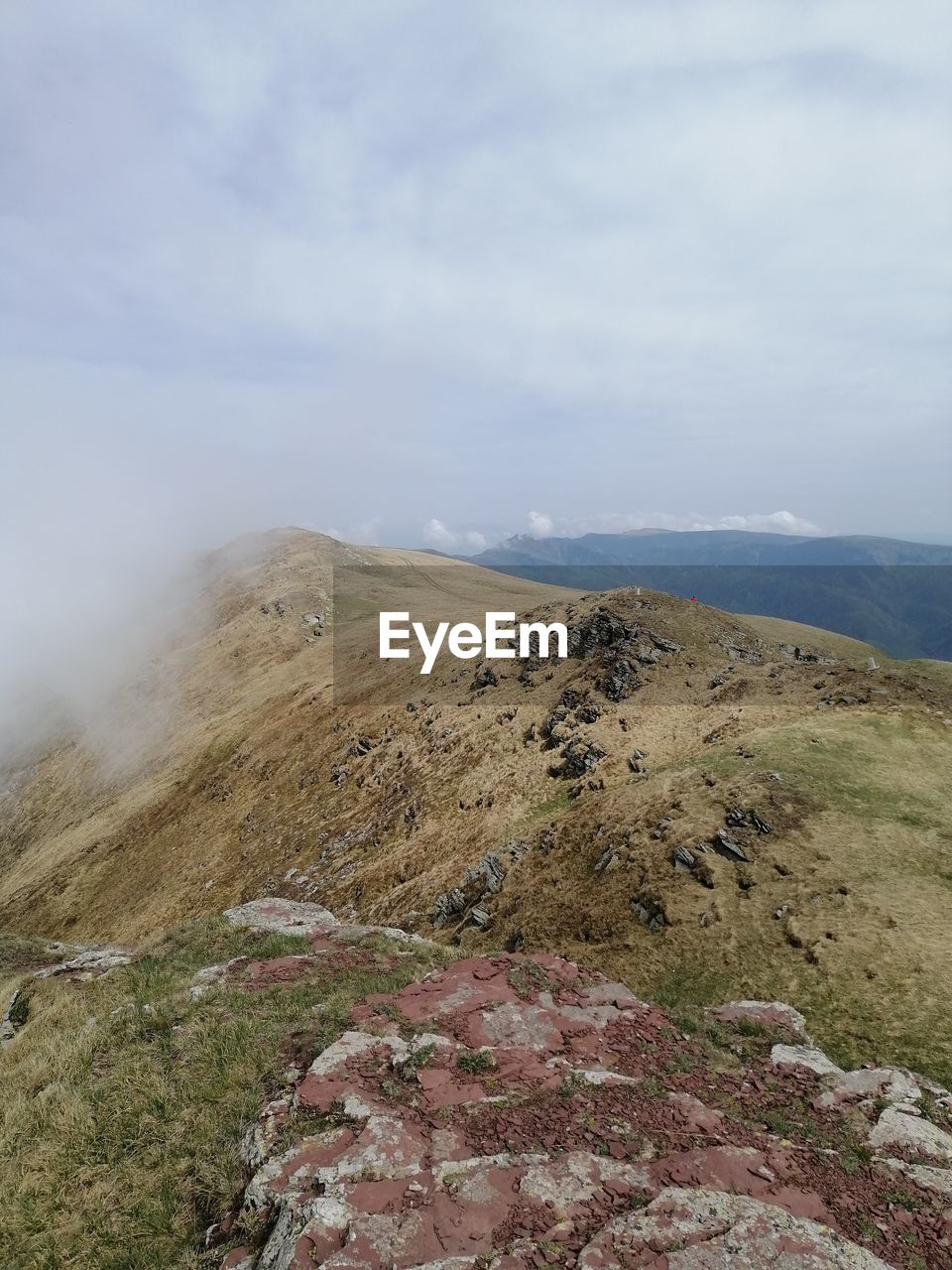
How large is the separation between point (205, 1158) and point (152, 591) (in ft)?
560

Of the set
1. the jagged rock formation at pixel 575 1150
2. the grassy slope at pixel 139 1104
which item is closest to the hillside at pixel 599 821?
the jagged rock formation at pixel 575 1150

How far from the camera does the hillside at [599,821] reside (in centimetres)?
2238

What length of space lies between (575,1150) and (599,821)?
2200 cm

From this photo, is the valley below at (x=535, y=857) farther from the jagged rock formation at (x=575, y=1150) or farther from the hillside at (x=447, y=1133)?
the jagged rock formation at (x=575, y=1150)

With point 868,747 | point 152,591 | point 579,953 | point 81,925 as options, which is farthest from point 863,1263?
point 152,591

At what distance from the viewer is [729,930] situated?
2342 cm

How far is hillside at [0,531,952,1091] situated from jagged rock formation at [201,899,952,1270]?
6.42 m

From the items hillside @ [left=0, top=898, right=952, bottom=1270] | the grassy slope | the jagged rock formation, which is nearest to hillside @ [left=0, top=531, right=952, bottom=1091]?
hillside @ [left=0, top=898, right=952, bottom=1270]

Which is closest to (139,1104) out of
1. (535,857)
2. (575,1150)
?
(575,1150)

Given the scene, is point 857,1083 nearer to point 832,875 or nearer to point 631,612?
point 832,875

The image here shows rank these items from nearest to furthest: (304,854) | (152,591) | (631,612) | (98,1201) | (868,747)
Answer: (98,1201) → (868,747) → (304,854) → (631,612) → (152,591)

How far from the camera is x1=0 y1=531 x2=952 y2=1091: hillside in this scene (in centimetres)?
2238

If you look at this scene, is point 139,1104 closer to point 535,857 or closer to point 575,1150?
point 575,1150

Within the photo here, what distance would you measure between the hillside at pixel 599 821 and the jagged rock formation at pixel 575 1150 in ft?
21.1
